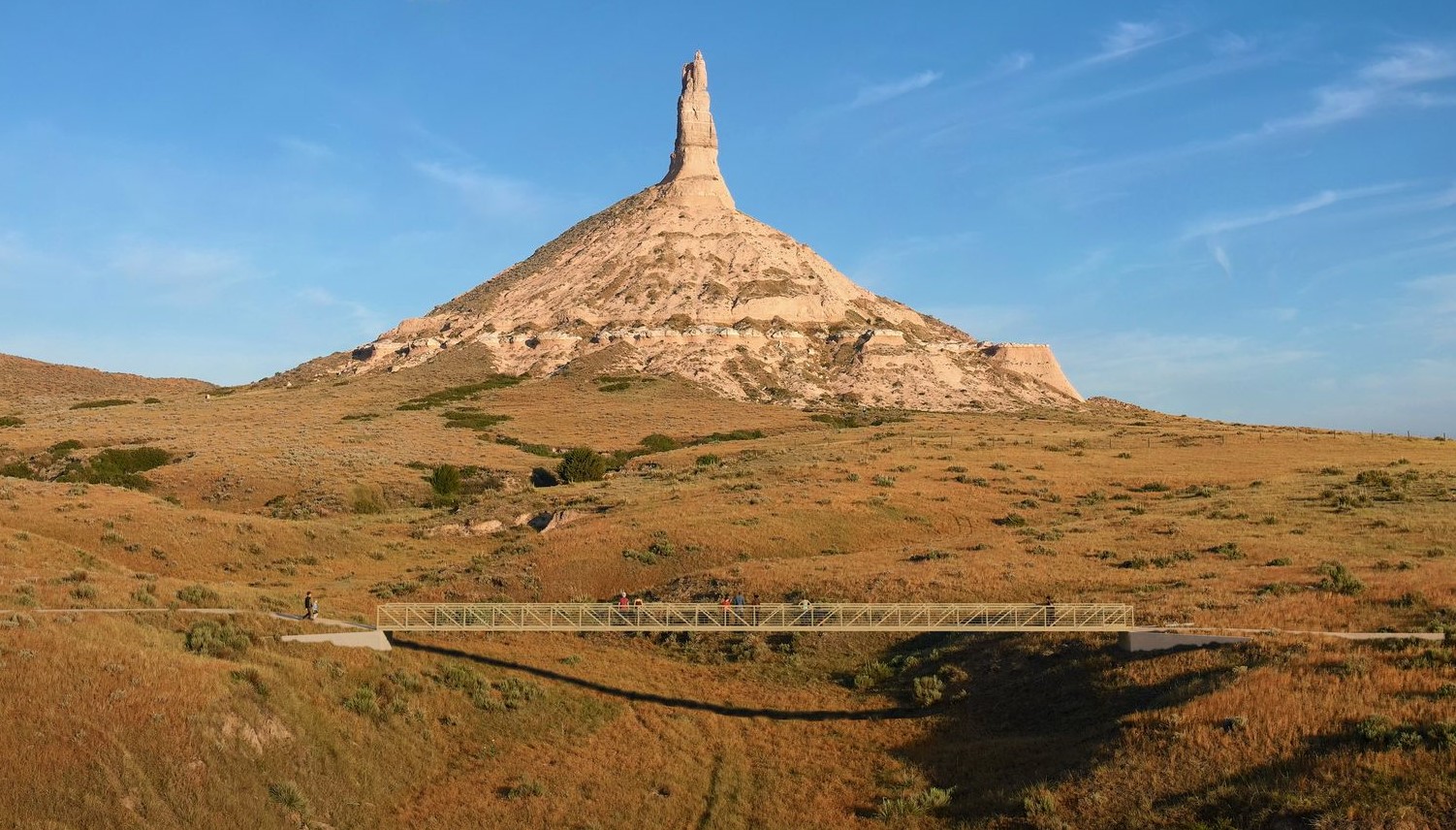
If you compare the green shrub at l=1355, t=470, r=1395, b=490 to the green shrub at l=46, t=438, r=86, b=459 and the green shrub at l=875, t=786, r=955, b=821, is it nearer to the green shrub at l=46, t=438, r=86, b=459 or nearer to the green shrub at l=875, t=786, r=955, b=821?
the green shrub at l=875, t=786, r=955, b=821

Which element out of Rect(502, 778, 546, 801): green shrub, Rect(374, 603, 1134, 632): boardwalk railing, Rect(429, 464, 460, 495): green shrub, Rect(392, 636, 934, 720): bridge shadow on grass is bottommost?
Rect(502, 778, 546, 801): green shrub

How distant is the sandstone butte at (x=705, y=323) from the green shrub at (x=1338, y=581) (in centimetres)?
9455

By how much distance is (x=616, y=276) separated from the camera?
170375 mm

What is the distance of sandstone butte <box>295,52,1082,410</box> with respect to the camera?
143000 mm

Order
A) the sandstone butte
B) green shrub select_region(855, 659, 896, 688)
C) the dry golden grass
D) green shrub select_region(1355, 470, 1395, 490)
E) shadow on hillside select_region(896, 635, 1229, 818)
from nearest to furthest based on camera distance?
the dry golden grass < shadow on hillside select_region(896, 635, 1229, 818) < green shrub select_region(855, 659, 896, 688) < green shrub select_region(1355, 470, 1395, 490) < the sandstone butte

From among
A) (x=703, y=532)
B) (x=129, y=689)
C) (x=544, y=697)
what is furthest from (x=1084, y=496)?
(x=129, y=689)

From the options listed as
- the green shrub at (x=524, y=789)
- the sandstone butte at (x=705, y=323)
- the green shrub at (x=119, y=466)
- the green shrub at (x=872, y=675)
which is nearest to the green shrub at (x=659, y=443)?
the sandstone butte at (x=705, y=323)

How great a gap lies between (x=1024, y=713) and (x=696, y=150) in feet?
530

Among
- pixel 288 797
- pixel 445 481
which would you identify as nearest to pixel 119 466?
pixel 445 481

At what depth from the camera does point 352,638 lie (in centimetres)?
3372

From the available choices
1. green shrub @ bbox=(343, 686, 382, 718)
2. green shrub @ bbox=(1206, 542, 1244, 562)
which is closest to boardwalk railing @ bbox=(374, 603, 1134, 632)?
green shrub @ bbox=(343, 686, 382, 718)

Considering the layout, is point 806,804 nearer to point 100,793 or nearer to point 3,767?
point 100,793

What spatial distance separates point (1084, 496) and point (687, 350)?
86.5 metres

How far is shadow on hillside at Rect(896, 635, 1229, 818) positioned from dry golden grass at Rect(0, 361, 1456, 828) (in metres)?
0.12
